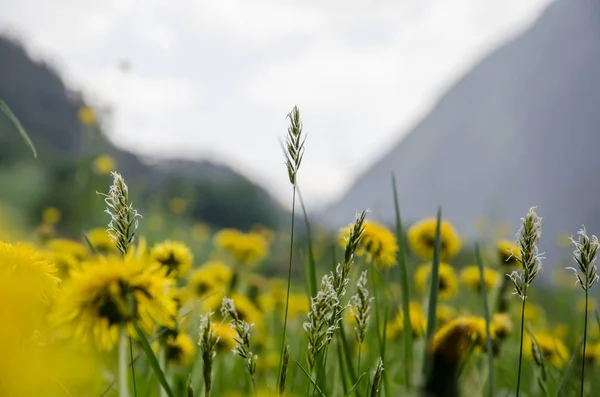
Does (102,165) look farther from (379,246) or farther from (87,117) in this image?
(379,246)

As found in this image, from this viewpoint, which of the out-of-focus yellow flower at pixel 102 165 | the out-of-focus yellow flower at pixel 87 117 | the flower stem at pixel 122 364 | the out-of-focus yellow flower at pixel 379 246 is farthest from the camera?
the out-of-focus yellow flower at pixel 87 117

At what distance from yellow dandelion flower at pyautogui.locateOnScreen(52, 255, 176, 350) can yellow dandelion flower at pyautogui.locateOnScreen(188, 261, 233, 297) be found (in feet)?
5.06

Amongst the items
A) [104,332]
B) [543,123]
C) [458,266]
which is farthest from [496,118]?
[104,332]

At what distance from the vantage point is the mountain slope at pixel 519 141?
2309cm

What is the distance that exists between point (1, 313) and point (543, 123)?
2976cm

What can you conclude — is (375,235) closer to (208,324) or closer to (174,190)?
(208,324)

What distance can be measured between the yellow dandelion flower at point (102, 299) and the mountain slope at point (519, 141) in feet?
70.6

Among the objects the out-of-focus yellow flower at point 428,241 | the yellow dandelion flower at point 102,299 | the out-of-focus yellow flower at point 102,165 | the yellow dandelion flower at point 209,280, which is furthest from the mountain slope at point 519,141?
the yellow dandelion flower at point 102,299

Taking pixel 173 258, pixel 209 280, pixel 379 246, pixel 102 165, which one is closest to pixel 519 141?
pixel 102 165

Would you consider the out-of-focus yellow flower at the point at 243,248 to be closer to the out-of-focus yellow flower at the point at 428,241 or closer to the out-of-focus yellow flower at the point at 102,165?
the out-of-focus yellow flower at the point at 428,241

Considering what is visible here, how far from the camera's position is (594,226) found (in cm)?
1952

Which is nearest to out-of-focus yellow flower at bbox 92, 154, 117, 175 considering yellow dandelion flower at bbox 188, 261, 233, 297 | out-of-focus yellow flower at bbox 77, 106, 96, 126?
out-of-focus yellow flower at bbox 77, 106, 96, 126

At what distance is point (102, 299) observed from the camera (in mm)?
563

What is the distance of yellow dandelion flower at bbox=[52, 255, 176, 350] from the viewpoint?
21.9 inches
